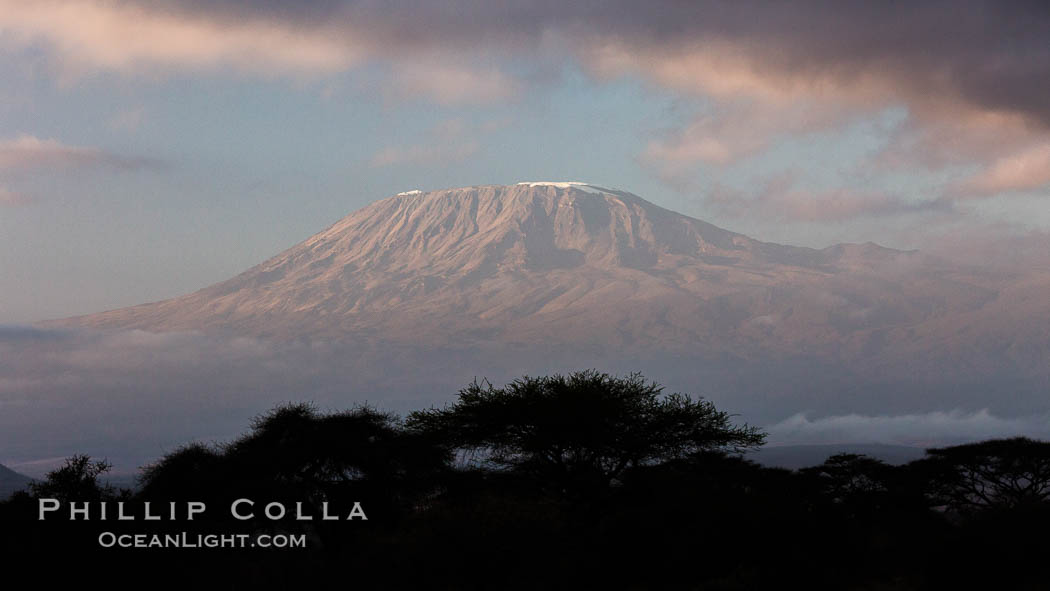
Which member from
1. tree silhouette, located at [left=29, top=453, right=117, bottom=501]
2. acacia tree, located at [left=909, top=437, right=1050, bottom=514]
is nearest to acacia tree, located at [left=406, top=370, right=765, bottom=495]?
acacia tree, located at [left=909, top=437, right=1050, bottom=514]

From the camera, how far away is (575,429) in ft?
142

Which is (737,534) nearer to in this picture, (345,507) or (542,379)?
(345,507)

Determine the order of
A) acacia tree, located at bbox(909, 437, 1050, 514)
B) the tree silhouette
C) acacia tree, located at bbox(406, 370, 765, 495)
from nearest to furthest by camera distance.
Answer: the tree silhouette
acacia tree, located at bbox(406, 370, 765, 495)
acacia tree, located at bbox(909, 437, 1050, 514)

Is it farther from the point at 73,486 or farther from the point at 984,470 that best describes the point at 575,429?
the point at 984,470

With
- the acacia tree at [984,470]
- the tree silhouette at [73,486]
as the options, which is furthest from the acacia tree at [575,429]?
the tree silhouette at [73,486]

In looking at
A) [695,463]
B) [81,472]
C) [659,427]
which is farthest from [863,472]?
[81,472]

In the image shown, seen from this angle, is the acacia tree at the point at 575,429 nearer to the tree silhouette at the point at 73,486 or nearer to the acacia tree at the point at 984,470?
the acacia tree at the point at 984,470

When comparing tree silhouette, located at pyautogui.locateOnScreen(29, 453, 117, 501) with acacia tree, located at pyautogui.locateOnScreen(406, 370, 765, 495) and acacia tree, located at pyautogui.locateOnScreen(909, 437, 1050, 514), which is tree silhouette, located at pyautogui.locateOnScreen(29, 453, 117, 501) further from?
acacia tree, located at pyautogui.locateOnScreen(909, 437, 1050, 514)

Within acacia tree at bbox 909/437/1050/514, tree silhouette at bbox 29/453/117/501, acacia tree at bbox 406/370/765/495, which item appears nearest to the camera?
tree silhouette at bbox 29/453/117/501

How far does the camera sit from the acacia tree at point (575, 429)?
43.3 m

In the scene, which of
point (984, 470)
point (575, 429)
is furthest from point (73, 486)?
point (984, 470)

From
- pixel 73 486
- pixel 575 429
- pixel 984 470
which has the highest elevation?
pixel 575 429

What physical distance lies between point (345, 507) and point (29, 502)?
10056 millimetres

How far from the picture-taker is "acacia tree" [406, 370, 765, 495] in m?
43.3
